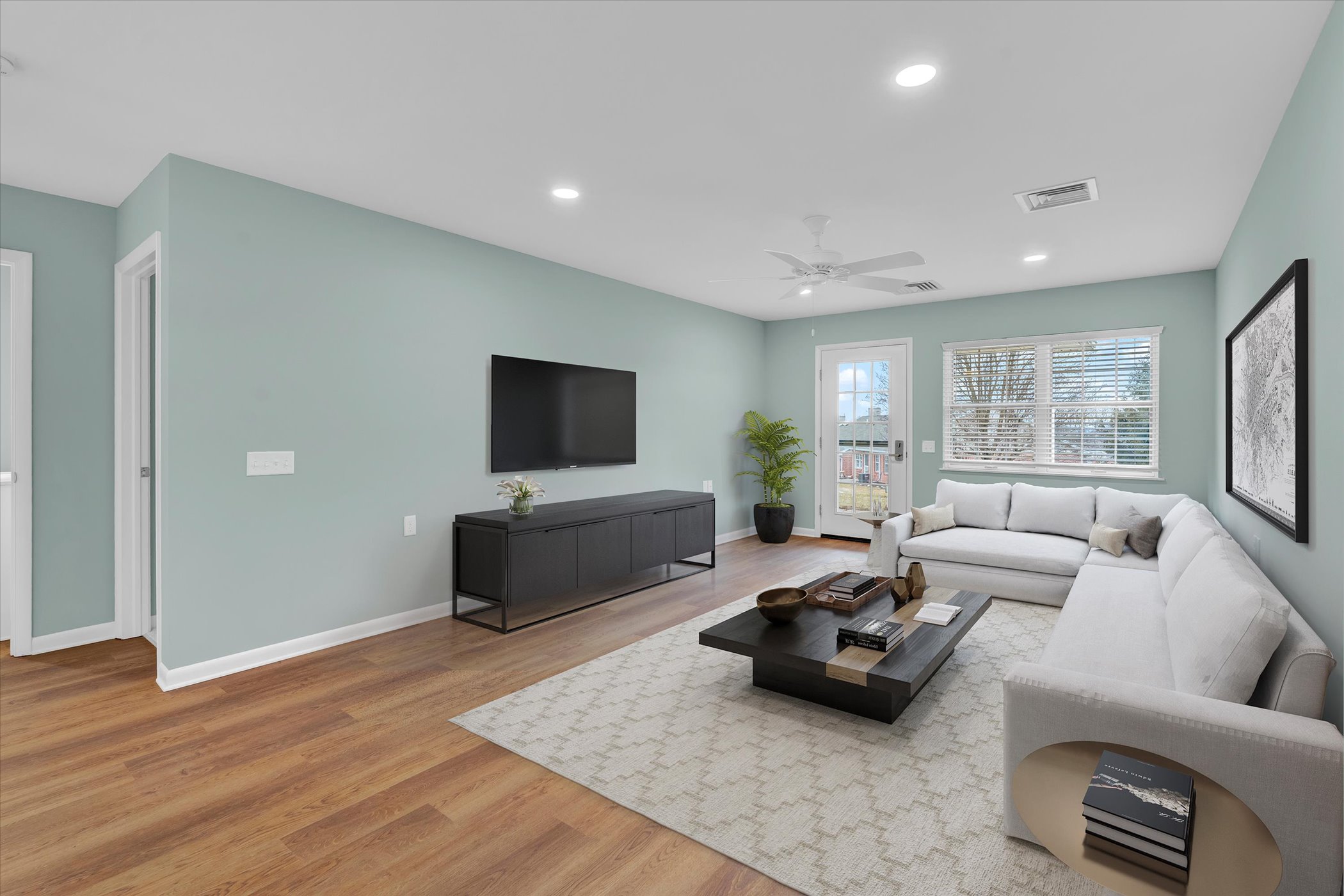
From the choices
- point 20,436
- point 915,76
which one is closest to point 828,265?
point 915,76

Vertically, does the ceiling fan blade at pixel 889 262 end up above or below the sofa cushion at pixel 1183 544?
above

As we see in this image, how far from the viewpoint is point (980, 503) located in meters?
5.48

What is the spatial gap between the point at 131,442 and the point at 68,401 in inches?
13.6

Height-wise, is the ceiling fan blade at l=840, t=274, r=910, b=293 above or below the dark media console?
above

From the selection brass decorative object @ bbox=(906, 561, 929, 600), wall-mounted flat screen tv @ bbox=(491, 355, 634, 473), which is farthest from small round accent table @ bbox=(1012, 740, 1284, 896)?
wall-mounted flat screen tv @ bbox=(491, 355, 634, 473)

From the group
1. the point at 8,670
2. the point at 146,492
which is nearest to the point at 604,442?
the point at 146,492

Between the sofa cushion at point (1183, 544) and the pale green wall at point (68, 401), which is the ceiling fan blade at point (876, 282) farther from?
the pale green wall at point (68, 401)

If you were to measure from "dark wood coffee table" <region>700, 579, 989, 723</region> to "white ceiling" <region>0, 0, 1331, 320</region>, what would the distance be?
7.21 ft

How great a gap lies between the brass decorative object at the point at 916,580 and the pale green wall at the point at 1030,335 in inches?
125

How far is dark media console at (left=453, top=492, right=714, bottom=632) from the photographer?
400cm

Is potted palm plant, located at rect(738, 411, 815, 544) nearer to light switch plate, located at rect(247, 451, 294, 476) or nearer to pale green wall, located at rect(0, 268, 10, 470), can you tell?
light switch plate, located at rect(247, 451, 294, 476)

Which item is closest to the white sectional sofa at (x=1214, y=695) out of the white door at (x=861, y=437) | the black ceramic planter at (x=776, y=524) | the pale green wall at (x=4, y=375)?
the white door at (x=861, y=437)

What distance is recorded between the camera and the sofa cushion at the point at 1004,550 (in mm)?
4469

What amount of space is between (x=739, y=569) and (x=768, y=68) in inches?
162
